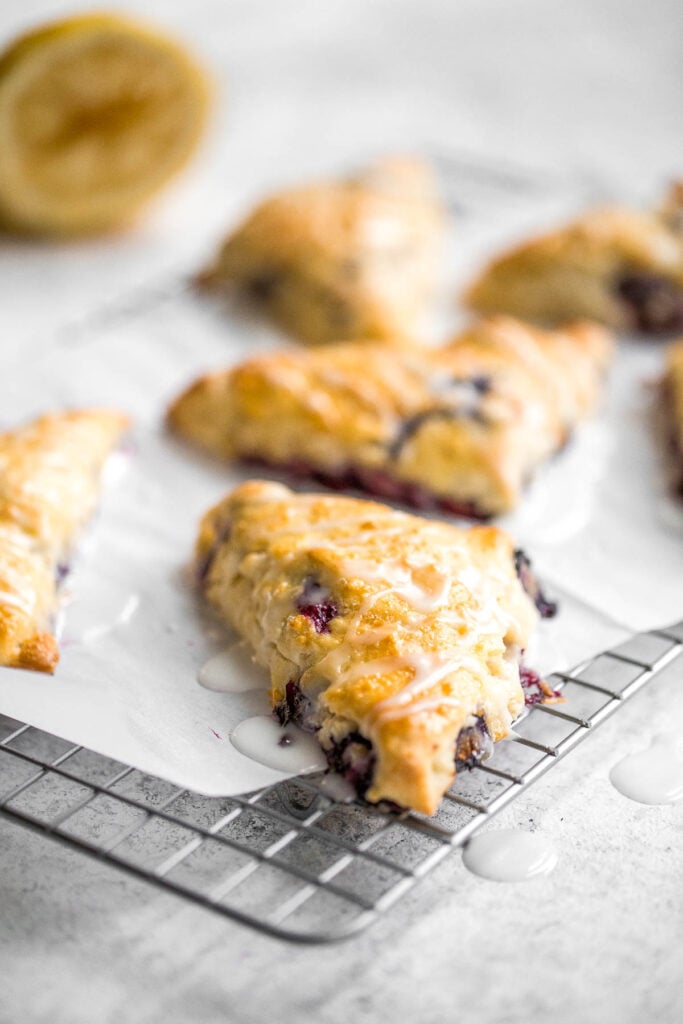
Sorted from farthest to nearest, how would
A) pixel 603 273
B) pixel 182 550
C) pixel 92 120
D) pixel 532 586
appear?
1. pixel 92 120
2. pixel 603 273
3. pixel 182 550
4. pixel 532 586

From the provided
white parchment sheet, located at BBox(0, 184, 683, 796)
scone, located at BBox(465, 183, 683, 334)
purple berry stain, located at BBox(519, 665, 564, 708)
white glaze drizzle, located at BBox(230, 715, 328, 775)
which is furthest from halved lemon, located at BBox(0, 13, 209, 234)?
purple berry stain, located at BBox(519, 665, 564, 708)

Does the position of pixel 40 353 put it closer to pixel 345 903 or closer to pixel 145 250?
pixel 145 250

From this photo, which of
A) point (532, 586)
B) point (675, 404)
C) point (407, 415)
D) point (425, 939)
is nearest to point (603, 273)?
point (675, 404)

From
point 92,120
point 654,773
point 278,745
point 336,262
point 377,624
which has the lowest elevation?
point 654,773

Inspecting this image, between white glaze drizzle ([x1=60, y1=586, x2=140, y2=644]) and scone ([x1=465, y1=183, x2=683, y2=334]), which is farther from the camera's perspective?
scone ([x1=465, y1=183, x2=683, y2=334])

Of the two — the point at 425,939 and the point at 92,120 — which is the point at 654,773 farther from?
the point at 92,120

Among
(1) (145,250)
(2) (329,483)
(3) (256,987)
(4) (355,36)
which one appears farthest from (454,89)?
(3) (256,987)

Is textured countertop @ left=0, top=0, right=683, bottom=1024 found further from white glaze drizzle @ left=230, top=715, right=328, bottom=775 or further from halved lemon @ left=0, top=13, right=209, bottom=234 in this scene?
halved lemon @ left=0, top=13, right=209, bottom=234
